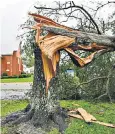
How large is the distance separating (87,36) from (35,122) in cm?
236

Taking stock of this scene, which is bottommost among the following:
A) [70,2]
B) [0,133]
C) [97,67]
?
[0,133]

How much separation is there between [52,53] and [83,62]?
816 mm

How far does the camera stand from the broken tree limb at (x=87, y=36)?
26.8ft

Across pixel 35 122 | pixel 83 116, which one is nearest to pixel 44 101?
pixel 35 122

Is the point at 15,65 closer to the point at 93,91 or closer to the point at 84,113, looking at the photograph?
the point at 93,91

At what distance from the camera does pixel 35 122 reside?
794 centimetres

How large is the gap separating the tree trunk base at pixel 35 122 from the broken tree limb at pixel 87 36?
1799 millimetres

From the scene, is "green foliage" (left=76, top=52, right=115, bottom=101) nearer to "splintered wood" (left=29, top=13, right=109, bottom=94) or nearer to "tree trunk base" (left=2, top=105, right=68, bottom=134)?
"tree trunk base" (left=2, top=105, right=68, bottom=134)

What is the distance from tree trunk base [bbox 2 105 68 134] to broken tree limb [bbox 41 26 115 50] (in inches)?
70.8

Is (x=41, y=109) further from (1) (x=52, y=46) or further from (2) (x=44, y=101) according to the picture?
(1) (x=52, y=46)

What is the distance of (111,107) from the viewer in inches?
418

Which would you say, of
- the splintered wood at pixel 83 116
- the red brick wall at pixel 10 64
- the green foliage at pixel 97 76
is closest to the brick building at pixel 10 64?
the red brick wall at pixel 10 64

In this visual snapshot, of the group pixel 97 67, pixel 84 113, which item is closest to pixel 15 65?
pixel 97 67

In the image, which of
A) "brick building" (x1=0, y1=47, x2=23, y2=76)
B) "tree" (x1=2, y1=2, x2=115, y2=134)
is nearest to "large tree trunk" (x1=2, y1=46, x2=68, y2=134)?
"tree" (x1=2, y1=2, x2=115, y2=134)
